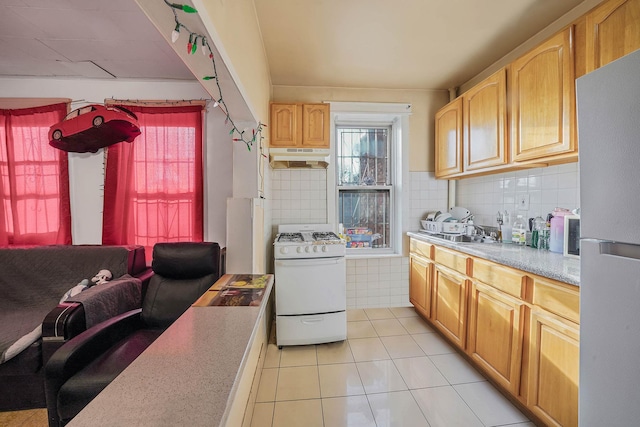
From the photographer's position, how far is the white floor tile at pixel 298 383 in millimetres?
1821

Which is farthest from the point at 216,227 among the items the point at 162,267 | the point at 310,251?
the point at 310,251

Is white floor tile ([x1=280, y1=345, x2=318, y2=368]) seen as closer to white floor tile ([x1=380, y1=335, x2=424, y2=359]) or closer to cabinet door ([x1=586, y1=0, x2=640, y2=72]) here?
white floor tile ([x1=380, y1=335, x2=424, y2=359])

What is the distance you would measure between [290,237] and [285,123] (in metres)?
1.22

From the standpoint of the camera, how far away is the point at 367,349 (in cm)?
237

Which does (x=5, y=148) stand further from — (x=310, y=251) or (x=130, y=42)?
(x=310, y=251)

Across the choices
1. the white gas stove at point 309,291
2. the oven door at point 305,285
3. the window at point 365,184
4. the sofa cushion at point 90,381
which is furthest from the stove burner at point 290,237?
the sofa cushion at point 90,381

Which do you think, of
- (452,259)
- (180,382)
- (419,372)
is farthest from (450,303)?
(180,382)

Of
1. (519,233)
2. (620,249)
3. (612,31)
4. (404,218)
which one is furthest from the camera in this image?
(404,218)

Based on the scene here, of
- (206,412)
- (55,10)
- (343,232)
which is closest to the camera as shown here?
(206,412)

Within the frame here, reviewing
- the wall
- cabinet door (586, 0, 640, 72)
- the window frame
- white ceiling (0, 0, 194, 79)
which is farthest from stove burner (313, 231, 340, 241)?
cabinet door (586, 0, 640, 72)

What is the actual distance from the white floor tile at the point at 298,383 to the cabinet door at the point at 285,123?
6.93ft

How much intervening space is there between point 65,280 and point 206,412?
2.42 m

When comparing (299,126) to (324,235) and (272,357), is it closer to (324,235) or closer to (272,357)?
(324,235)

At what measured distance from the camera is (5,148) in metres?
2.41
